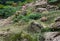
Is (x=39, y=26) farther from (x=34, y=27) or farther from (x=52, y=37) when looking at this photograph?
(x=52, y=37)

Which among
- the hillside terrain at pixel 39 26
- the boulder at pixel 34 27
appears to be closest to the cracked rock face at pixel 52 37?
the hillside terrain at pixel 39 26

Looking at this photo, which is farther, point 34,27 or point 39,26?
point 34,27

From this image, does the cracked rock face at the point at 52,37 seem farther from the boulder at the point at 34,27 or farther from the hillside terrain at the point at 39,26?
the boulder at the point at 34,27

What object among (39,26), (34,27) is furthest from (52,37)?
(34,27)

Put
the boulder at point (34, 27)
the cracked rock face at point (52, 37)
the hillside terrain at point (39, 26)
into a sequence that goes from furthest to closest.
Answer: the boulder at point (34, 27), the hillside terrain at point (39, 26), the cracked rock face at point (52, 37)

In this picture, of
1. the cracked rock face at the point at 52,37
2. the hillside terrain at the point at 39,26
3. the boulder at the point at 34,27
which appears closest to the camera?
the cracked rock face at the point at 52,37

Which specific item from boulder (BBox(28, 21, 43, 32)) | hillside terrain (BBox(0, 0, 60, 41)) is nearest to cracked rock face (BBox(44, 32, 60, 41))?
hillside terrain (BBox(0, 0, 60, 41))

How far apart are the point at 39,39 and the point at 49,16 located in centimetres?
284

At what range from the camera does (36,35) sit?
10.8m

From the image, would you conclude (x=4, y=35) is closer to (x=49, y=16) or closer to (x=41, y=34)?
(x=41, y=34)

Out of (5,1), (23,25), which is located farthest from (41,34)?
(5,1)

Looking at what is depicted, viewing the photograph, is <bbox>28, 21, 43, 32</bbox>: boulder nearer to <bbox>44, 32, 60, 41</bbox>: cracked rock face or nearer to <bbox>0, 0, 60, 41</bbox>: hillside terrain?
<bbox>0, 0, 60, 41</bbox>: hillside terrain

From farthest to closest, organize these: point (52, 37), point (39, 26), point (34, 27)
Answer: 1. point (34, 27)
2. point (39, 26)
3. point (52, 37)

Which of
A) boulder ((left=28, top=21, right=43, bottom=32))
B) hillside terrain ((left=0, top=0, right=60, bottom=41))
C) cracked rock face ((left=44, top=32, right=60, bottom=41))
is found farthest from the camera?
boulder ((left=28, top=21, right=43, bottom=32))
